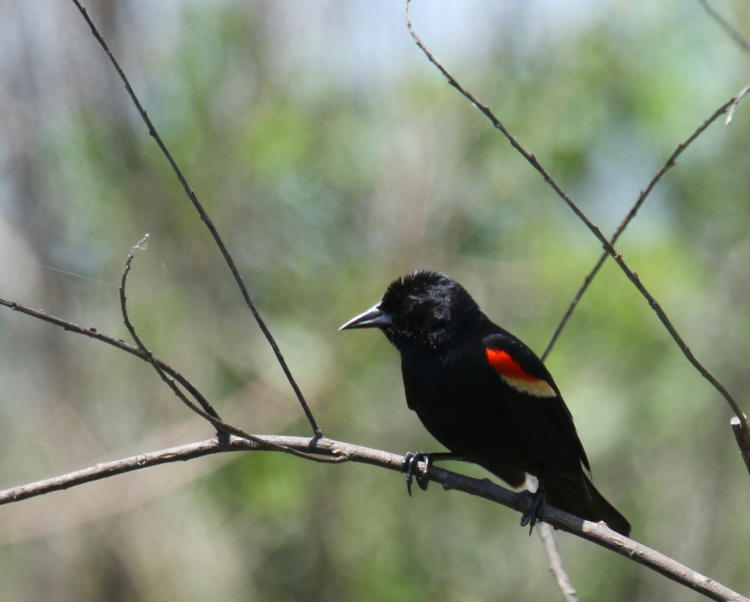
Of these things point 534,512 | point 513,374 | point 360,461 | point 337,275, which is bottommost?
point 360,461

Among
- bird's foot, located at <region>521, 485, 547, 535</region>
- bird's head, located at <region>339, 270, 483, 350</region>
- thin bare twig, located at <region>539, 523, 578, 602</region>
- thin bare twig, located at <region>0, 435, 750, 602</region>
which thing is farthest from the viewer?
bird's head, located at <region>339, 270, 483, 350</region>

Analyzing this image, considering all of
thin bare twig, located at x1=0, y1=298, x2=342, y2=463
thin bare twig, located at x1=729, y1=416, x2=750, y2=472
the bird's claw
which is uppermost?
the bird's claw

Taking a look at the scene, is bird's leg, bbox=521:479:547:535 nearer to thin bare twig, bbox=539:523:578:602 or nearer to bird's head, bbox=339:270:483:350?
thin bare twig, bbox=539:523:578:602

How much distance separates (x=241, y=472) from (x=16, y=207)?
252cm

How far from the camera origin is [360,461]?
93.2 inches

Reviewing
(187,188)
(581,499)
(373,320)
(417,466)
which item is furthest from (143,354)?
(581,499)

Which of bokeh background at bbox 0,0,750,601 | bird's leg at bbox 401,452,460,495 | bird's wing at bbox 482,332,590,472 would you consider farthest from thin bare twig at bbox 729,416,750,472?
bokeh background at bbox 0,0,750,601

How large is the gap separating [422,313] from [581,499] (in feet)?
2.84

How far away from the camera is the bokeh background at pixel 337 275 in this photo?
6191 mm

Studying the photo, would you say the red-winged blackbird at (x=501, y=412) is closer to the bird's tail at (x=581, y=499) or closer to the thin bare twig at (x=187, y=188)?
the bird's tail at (x=581, y=499)

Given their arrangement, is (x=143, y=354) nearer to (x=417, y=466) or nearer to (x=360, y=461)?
(x=360, y=461)

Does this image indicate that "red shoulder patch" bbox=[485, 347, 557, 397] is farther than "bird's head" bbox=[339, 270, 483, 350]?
No

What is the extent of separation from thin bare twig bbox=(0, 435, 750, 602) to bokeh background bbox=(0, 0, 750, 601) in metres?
3.78

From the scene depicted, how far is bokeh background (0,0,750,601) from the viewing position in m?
6.19
